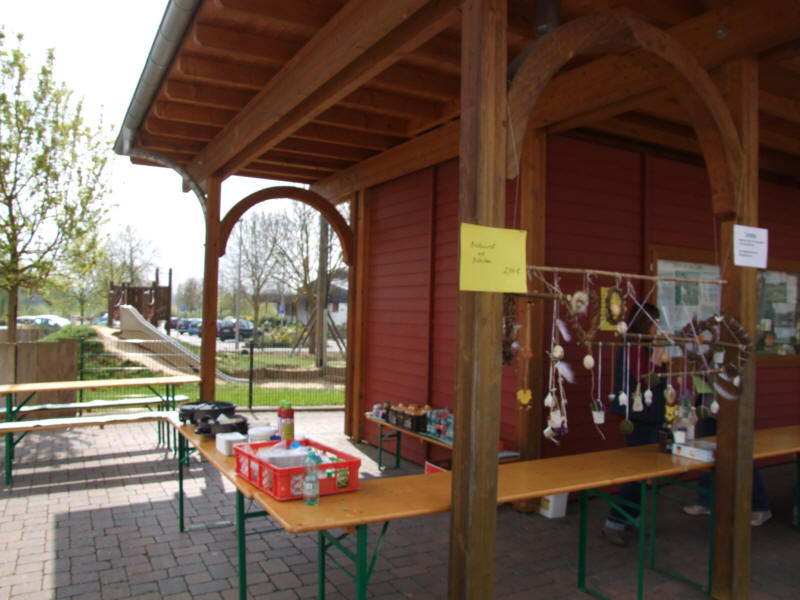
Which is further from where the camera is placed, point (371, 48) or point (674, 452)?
point (674, 452)

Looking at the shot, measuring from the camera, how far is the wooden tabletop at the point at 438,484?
8.34ft

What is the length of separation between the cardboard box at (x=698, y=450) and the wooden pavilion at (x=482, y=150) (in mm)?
110

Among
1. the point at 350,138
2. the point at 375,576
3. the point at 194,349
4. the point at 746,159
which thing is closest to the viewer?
the point at 746,159

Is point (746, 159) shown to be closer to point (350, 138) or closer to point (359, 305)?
point (350, 138)

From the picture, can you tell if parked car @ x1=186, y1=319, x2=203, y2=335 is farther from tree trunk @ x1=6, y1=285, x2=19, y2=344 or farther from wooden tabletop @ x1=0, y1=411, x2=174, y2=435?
wooden tabletop @ x1=0, y1=411, x2=174, y2=435

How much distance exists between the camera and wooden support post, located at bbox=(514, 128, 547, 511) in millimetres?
4789

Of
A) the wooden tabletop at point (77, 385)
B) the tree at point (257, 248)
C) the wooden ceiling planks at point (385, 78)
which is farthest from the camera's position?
the tree at point (257, 248)

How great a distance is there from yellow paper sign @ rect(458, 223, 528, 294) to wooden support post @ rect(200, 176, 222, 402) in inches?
177

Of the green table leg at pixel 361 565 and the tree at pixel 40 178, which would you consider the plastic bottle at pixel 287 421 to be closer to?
the green table leg at pixel 361 565

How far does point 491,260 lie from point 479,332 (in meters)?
0.30

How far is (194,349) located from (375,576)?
18591mm

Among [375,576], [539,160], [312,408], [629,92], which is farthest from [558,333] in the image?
[312,408]

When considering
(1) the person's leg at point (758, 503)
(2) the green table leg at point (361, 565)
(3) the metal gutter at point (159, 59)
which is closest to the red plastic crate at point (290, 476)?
(2) the green table leg at point (361, 565)

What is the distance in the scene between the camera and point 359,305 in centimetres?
755
